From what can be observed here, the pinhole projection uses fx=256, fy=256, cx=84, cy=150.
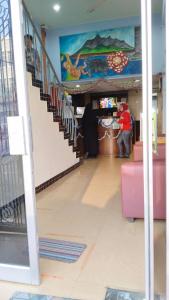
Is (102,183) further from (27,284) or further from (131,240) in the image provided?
(27,284)

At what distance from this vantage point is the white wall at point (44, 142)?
166 inches

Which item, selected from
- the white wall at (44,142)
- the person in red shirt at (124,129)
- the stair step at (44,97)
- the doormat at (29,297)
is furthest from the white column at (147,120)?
the person in red shirt at (124,129)

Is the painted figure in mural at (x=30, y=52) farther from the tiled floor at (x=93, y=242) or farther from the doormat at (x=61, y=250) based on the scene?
the doormat at (x=61, y=250)

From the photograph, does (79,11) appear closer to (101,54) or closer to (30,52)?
(101,54)

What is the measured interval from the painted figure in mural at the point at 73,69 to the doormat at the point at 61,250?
7218mm

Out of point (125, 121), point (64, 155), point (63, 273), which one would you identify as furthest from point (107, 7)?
point (63, 273)

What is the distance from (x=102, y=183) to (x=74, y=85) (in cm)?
524

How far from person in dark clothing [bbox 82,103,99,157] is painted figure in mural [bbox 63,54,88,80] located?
1.98 metres

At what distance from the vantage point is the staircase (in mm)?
4297

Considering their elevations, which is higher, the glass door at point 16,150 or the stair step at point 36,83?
the stair step at point 36,83

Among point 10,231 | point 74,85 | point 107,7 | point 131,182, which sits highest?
point 107,7

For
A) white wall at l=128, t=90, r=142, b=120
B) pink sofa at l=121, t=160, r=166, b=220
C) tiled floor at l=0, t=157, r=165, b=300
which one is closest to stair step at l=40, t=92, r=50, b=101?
tiled floor at l=0, t=157, r=165, b=300

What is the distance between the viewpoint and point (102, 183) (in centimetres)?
477

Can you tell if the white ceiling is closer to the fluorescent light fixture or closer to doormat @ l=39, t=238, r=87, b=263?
the fluorescent light fixture
